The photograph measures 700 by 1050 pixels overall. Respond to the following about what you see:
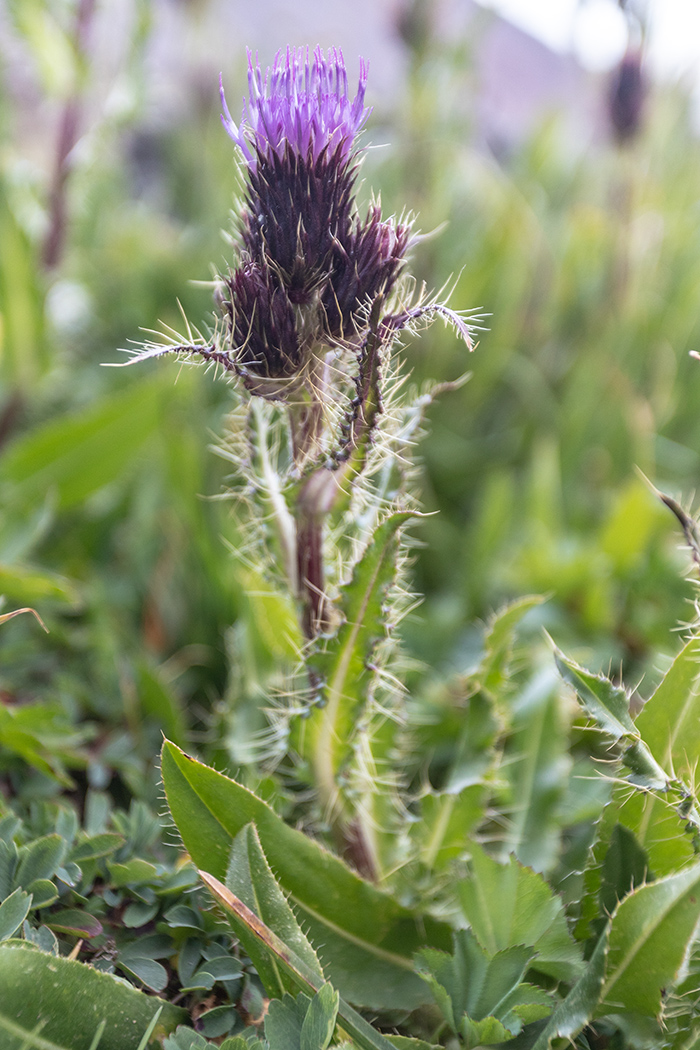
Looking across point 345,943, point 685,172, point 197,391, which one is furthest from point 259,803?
point 685,172

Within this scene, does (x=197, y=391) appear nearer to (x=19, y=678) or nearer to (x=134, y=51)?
(x=134, y=51)

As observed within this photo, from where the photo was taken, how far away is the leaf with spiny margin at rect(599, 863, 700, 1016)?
2.01 feet

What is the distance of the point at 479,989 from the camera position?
0.69 metres

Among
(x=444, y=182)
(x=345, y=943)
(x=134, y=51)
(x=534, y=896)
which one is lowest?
(x=345, y=943)

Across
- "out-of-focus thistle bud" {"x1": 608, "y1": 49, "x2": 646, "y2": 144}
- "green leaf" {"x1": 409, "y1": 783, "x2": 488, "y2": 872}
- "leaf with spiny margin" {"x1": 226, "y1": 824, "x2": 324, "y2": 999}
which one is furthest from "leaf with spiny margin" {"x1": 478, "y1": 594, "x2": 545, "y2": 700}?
"out-of-focus thistle bud" {"x1": 608, "y1": 49, "x2": 646, "y2": 144}

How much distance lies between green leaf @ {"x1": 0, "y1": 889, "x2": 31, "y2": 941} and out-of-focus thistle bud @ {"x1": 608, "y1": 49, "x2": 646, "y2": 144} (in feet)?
7.62

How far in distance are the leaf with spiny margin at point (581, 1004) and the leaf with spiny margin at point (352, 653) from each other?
27 centimetres

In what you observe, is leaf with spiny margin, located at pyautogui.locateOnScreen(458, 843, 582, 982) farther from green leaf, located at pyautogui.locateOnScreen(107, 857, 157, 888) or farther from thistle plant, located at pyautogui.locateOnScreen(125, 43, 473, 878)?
green leaf, located at pyautogui.locateOnScreen(107, 857, 157, 888)

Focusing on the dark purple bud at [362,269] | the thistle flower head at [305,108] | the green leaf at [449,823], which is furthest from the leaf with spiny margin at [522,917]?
the thistle flower head at [305,108]

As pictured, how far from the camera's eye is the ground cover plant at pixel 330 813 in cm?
62

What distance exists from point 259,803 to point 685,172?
3.18 metres

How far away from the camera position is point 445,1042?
0.77m

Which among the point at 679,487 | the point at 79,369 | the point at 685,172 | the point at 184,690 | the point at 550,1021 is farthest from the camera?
the point at 685,172

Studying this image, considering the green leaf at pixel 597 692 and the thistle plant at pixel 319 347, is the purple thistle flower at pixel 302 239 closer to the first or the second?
the thistle plant at pixel 319 347
